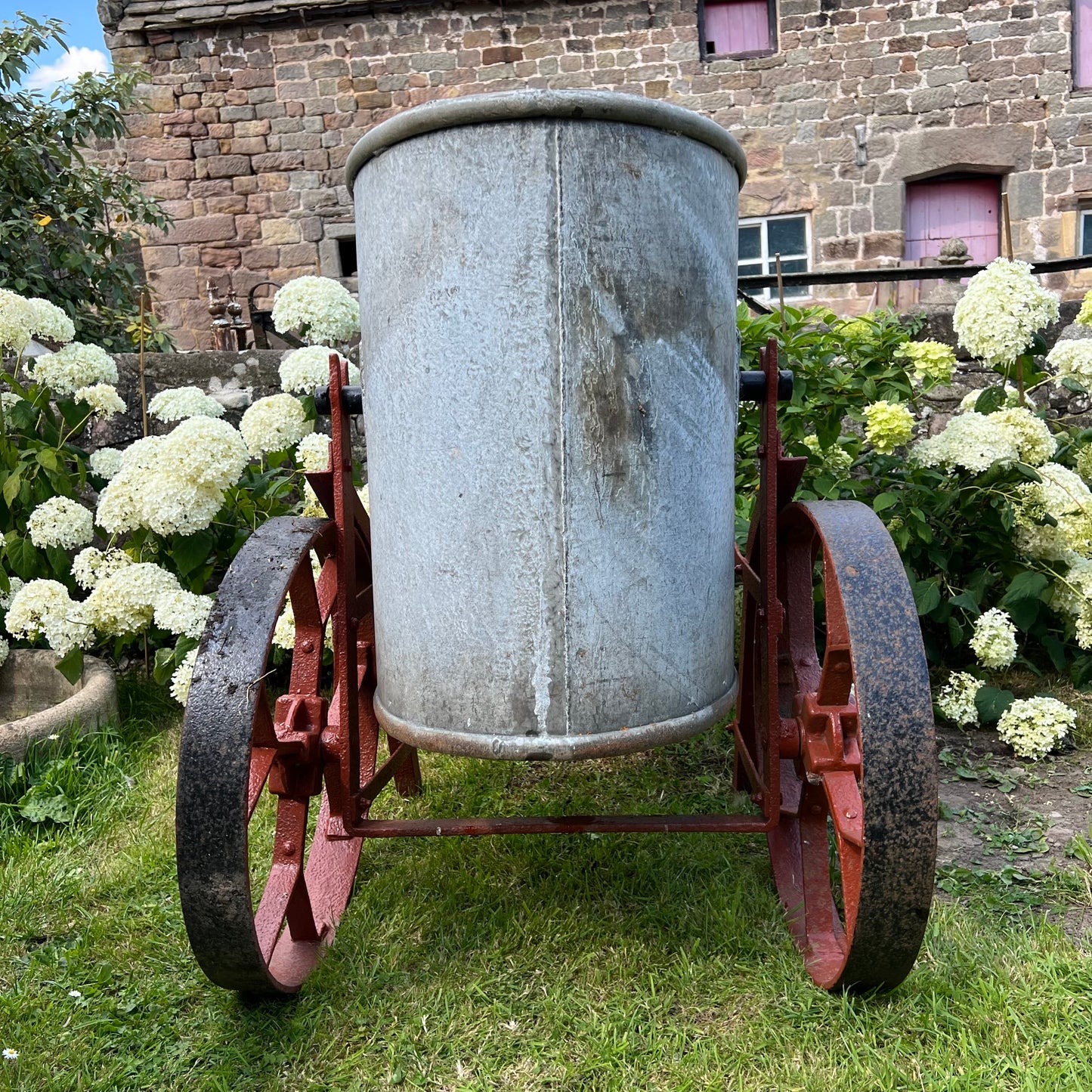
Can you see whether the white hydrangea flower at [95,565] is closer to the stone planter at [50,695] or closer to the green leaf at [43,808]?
the stone planter at [50,695]

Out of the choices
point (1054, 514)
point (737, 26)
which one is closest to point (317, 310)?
point (1054, 514)

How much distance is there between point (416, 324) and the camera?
5.16ft

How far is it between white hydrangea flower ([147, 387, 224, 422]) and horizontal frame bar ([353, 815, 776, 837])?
180 cm

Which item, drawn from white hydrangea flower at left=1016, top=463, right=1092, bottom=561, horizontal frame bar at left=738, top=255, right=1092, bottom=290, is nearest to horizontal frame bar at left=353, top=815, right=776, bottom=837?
white hydrangea flower at left=1016, top=463, right=1092, bottom=561

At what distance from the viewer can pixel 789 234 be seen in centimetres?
888

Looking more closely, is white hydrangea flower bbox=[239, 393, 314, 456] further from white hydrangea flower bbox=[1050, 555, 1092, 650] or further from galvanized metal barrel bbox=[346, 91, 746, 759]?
white hydrangea flower bbox=[1050, 555, 1092, 650]

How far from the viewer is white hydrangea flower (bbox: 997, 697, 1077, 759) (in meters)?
2.65

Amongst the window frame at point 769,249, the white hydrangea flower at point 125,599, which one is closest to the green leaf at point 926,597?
the white hydrangea flower at point 125,599

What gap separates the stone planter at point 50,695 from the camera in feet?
8.66

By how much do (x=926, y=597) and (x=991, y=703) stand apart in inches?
14.1

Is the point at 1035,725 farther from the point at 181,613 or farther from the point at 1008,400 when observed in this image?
the point at 181,613

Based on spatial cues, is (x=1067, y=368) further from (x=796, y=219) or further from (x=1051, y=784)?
(x=796, y=219)

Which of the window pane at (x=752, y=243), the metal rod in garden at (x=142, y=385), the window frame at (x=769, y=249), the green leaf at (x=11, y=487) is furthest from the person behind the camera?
the window pane at (x=752, y=243)

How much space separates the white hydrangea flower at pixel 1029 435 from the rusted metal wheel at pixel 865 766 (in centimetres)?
125
